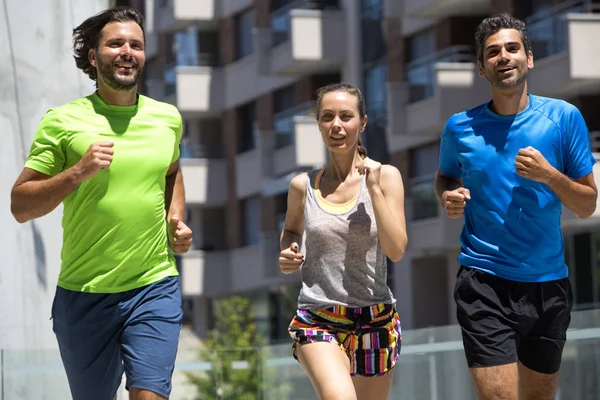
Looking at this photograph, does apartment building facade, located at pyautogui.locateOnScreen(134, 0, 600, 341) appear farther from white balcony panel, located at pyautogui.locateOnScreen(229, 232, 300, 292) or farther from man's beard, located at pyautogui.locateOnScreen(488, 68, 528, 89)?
man's beard, located at pyautogui.locateOnScreen(488, 68, 528, 89)

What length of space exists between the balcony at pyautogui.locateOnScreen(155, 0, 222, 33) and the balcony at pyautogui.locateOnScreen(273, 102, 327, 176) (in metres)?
5.44

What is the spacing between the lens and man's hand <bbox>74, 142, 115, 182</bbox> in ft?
18.5

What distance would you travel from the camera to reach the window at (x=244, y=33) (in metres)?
44.9

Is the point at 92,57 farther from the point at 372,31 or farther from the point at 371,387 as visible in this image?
the point at 372,31

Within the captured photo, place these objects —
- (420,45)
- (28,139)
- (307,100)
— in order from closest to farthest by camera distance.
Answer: (28,139) < (420,45) < (307,100)

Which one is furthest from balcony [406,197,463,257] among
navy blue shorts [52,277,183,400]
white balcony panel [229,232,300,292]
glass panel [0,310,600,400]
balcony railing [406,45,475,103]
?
navy blue shorts [52,277,183,400]

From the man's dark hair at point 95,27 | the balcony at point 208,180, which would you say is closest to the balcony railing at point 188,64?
the balcony at point 208,180

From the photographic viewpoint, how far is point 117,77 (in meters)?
6.13

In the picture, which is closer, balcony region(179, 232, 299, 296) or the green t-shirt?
the green t-shirt

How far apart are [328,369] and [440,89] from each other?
25596 mm

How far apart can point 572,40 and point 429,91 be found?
6.38m

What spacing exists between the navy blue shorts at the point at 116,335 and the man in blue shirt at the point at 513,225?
1.27 meters

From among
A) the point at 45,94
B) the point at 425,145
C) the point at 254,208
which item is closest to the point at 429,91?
the point at 425,145

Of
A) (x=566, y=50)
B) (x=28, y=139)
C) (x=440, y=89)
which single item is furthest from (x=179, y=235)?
(x=440, y=89)
